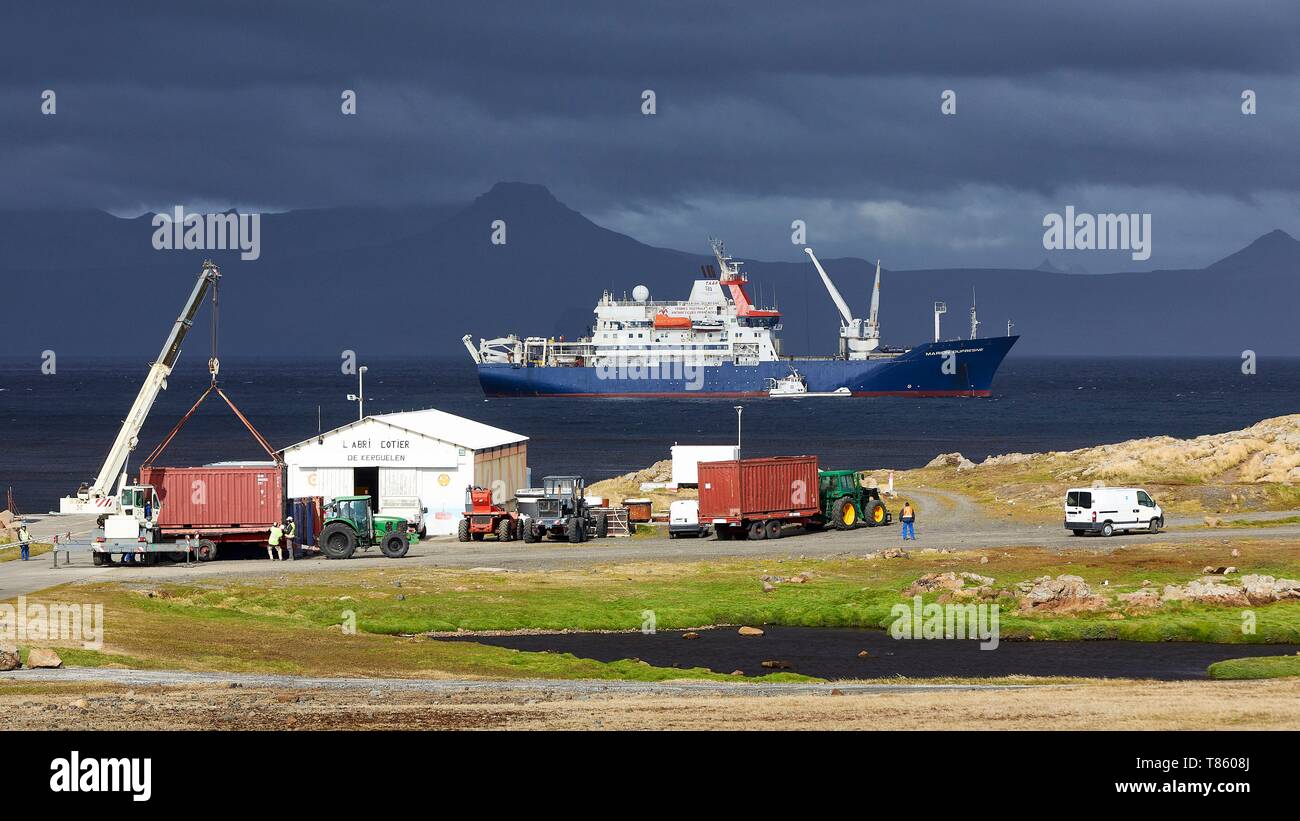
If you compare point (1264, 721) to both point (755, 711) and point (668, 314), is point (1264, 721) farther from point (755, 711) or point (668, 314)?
point (668, 314)

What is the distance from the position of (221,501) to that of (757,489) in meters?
18.8

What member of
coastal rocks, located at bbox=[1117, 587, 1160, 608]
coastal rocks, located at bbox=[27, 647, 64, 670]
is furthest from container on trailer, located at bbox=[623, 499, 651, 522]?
coastal rocks, located at bbox=[27, 647, 64, 670]

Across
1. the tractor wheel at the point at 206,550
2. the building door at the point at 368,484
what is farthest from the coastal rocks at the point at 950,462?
the tractor wheel at the point at 206,550

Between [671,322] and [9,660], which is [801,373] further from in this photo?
[9,660]

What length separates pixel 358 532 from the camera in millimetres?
48688

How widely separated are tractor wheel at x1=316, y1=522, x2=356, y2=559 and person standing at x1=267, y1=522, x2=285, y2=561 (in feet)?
4.91

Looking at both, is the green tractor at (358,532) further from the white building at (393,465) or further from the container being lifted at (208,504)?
the white building at (393,465)

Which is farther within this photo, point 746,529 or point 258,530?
point 746,529

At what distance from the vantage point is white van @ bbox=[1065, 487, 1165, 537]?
5012 centimetres

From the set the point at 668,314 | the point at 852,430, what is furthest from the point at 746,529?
the point at 668,314
